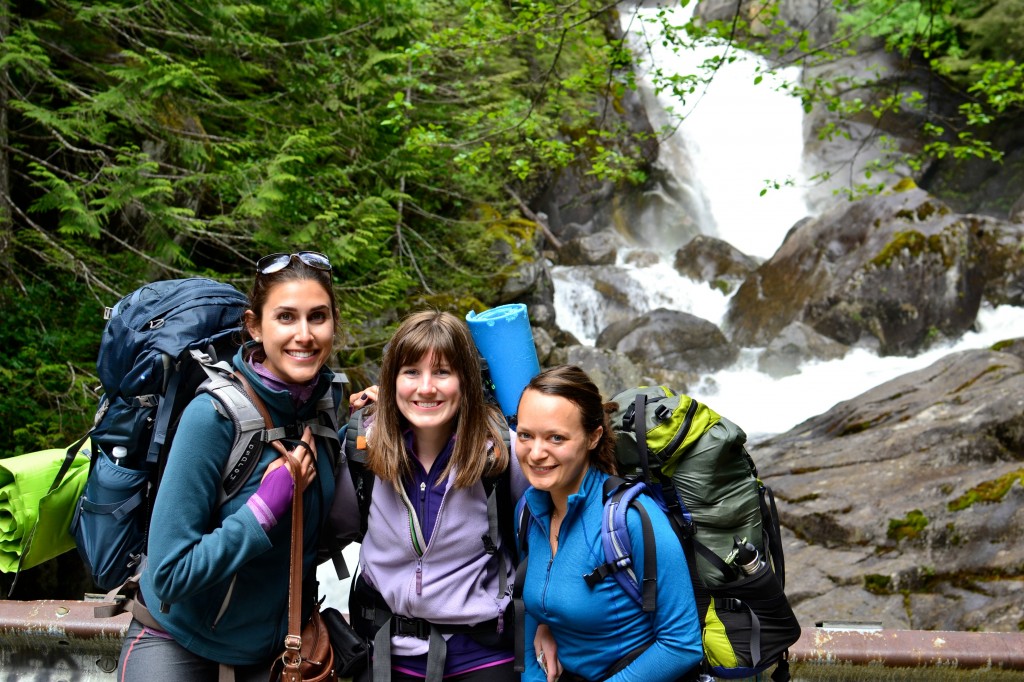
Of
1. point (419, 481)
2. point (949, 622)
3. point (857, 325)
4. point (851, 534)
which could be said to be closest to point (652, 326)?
point (857, 325)

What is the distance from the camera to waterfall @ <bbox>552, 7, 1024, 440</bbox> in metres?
14.9

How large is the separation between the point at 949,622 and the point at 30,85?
928cm

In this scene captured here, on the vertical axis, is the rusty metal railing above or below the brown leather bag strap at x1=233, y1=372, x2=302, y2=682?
below

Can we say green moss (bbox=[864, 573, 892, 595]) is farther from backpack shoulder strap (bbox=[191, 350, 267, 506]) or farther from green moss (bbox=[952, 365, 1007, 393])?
backpack shoulder strap (bbox=[191, 350, 267, 506])

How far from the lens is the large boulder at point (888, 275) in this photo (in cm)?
1584

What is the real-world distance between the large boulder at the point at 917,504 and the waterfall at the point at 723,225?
465 centimetres

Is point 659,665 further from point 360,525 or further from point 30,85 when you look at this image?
point 30,85

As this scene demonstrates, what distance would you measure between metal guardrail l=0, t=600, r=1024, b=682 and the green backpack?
66 centimetres

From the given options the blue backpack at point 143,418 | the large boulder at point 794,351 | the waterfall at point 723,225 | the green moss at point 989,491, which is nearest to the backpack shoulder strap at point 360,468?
the blue backpack at point 143,418

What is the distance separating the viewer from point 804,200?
2570 centimetres

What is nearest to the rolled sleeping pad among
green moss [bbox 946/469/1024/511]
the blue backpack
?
the blue backpack

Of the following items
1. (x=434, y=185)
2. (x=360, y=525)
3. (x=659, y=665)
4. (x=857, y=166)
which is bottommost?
(x=659, y=665)

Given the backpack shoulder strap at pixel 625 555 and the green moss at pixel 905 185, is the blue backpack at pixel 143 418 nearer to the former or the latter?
the backpack shoulder strap at pixel 625 555

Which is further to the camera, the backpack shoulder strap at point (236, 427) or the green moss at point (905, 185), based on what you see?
the green moss at point (905, 185)
